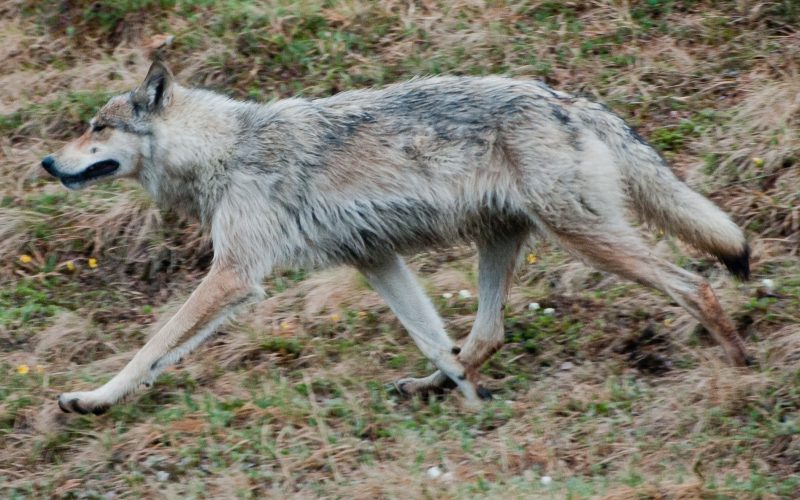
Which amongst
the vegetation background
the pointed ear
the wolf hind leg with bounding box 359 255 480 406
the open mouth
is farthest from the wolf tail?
the open mouth

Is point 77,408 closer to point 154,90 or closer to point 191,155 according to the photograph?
point 191,155

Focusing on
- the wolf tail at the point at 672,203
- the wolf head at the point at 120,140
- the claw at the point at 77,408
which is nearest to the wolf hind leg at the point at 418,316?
the wolf tail at the point at 672,203

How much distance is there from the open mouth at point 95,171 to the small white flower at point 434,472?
2552 millimetres

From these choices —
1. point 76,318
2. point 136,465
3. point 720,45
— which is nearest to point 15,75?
point 76,318

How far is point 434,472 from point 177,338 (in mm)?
1613

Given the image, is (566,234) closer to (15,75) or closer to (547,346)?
(547,346)

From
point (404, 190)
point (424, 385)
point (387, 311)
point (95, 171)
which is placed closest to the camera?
point (404, 190)

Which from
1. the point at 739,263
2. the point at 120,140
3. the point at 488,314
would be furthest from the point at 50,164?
the point at 739,263

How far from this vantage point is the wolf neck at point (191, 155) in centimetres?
625

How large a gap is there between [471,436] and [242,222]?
1685 millimetres

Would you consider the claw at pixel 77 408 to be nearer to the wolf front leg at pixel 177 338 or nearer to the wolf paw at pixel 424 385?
the wolf front leg at pixel 177 338

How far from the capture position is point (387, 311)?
7.07m

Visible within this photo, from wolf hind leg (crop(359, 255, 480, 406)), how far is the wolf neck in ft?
3.21

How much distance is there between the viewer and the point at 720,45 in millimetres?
8664
